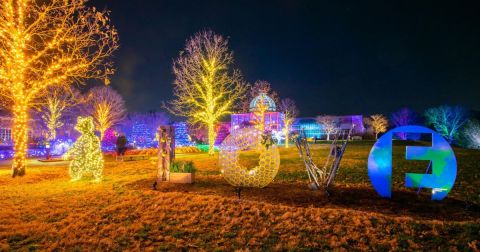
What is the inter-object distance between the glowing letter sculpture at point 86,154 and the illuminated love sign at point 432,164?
9887 millimetres

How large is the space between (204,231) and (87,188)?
644 cm

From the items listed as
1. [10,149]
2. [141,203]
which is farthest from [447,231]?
[10,149]

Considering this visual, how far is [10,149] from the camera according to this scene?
26906 mm

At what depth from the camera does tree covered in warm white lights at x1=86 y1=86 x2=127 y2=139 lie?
4288cm

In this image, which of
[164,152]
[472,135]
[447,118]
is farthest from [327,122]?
[164,152]

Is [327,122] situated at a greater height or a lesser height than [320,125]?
greater

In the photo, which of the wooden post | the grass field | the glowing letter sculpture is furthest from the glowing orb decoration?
the glowing letter sculpture

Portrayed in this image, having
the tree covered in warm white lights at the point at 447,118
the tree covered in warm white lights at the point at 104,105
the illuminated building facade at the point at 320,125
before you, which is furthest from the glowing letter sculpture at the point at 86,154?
the tree covered in warm white lights at the point at 447,118

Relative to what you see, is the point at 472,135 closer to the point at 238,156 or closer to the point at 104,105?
the point at 238,156

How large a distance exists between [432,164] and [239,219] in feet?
16.8

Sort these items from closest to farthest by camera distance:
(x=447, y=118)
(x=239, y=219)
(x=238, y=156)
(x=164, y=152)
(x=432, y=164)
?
(x=239, y=219), (x=432, y=164), (x=238, y=156), (x=164, y=152), (x=447, y=118)

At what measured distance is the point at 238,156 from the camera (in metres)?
8.55

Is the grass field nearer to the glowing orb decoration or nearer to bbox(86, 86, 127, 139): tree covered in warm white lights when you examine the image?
the glowing orb decoration

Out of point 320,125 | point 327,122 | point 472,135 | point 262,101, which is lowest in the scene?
point 472,135
